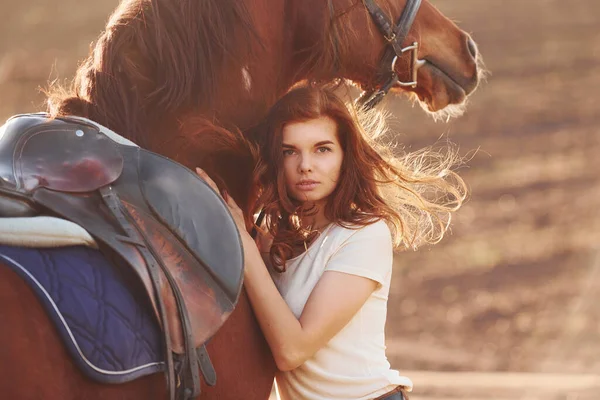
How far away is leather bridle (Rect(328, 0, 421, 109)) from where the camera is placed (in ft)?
8.49

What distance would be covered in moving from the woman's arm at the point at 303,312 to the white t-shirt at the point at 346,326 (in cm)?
4

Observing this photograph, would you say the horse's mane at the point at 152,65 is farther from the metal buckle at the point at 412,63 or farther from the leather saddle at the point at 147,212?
the metal buckle at the point at 412,63

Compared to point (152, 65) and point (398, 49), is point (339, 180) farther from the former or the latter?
point (152, 65)

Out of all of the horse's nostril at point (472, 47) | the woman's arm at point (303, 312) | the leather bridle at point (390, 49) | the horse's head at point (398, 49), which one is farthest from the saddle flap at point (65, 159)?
the horse's nostril at point (472, 47)

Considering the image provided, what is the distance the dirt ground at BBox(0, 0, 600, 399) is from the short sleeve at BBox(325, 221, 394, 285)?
3.68ft

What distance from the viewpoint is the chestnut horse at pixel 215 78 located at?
2.08m

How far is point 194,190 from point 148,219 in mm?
127

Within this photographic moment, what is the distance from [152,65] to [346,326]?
2.64ft

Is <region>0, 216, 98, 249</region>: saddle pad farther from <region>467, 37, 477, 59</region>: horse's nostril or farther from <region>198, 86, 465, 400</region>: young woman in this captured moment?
<region>467, 37, 477, 59</region>: horse's nostril

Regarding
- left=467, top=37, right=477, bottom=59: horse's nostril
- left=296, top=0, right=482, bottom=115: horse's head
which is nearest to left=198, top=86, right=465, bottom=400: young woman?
left=296, top=0, right=482, bottom=115: horse's head

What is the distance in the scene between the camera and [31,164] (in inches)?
70.2

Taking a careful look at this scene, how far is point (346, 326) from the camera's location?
229 centimetres

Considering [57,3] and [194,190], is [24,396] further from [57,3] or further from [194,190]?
[57,3]

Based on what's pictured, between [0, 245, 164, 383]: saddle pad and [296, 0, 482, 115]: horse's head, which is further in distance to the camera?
[296, 0, 482, 115]: horse's head
